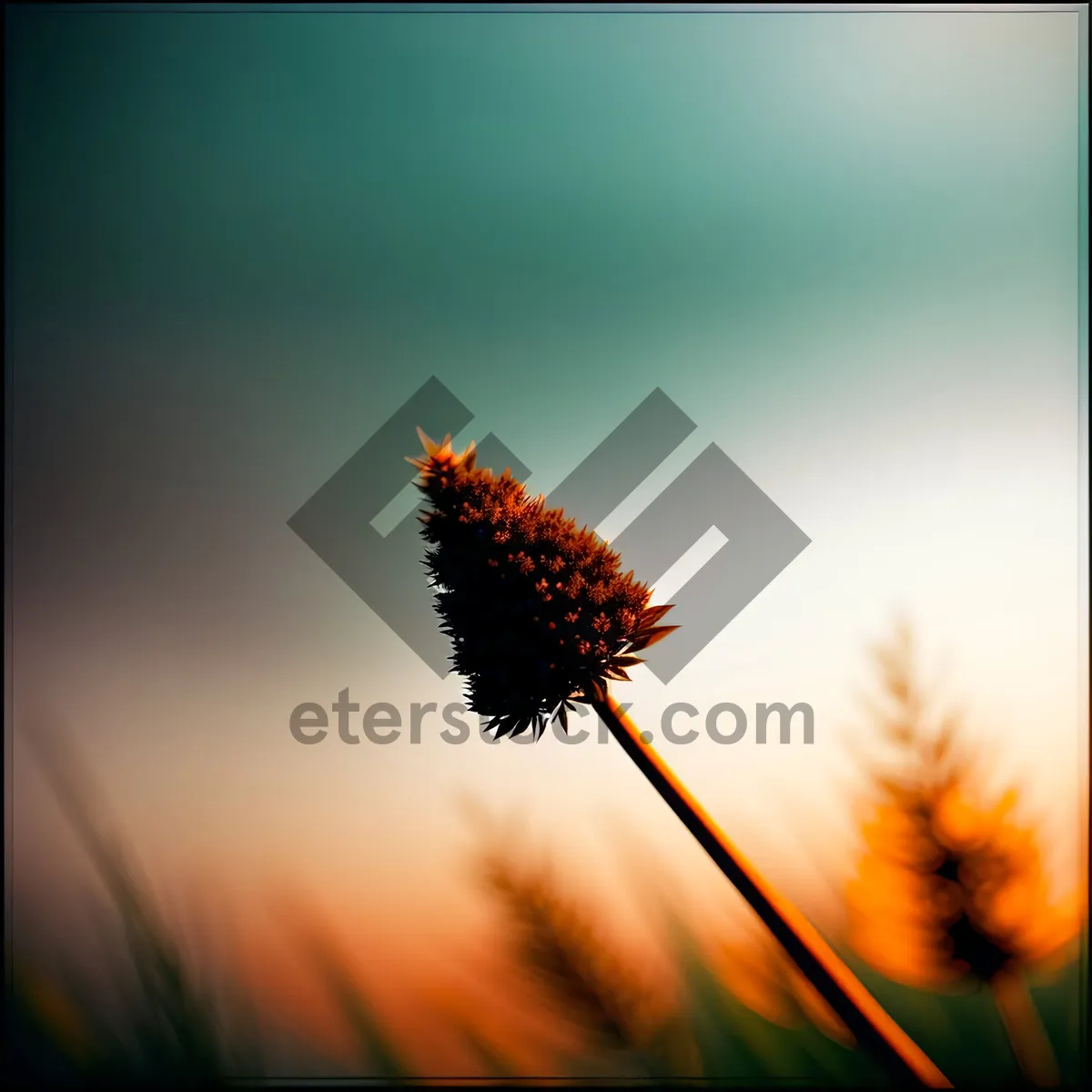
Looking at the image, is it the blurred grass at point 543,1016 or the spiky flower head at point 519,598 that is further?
the blurred grass at point 543,1016

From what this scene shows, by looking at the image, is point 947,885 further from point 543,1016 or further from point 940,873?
point 543,1016

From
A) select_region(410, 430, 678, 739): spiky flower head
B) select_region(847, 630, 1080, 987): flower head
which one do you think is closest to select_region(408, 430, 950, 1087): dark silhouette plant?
select_region(410, 430, 678, 739): spiky flower head

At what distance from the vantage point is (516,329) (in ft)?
6.45

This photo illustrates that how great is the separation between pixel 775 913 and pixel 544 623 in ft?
2.30

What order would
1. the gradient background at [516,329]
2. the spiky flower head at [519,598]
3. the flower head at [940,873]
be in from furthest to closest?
the gradient background at [516,329], the flower head at [940,873], the spiky flower head at [519,598]

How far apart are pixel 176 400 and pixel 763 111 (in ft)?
5.07

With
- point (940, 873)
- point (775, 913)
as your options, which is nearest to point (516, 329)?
point (775, 913)

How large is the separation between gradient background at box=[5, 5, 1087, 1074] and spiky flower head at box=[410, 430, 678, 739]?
366 mm

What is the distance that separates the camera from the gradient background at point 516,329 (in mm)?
1927

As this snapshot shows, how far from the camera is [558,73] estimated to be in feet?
6.45

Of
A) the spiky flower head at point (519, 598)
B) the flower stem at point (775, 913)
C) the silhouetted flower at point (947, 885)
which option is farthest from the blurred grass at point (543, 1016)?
the spiky flower head at point (519, 598)

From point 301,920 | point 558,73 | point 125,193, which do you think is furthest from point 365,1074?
point 558,73

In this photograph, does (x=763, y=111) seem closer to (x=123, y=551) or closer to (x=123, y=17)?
(x=123, y=17)

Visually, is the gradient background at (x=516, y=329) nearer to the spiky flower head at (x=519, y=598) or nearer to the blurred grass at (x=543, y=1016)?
the blurred grass at (x=543, y=1016)
